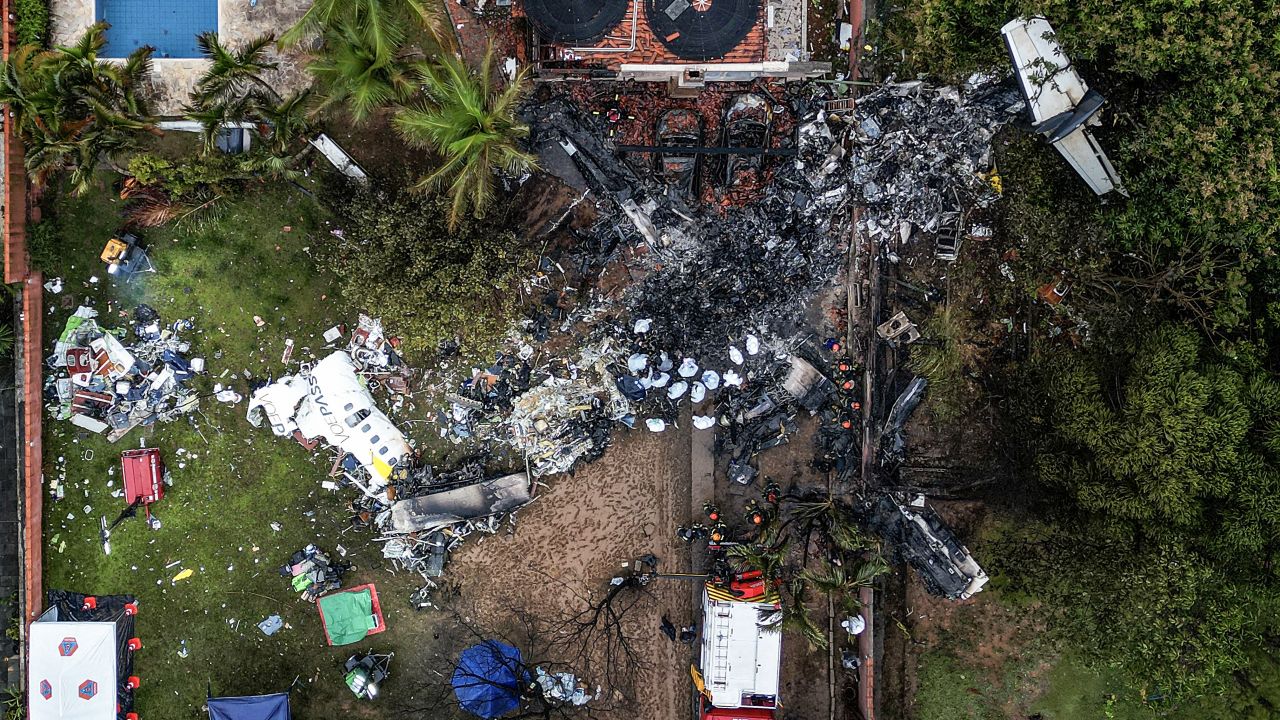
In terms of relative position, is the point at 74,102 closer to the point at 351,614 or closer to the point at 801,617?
the point at 351,614

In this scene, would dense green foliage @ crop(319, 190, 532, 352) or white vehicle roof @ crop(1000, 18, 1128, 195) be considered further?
white vehicle roof @ crop(1000, 18, 1128, 195)

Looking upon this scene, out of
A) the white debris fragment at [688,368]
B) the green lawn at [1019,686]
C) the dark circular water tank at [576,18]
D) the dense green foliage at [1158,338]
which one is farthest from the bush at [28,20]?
the green lawn at [1019,686]

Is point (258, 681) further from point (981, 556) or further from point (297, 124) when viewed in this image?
point (981, 556)

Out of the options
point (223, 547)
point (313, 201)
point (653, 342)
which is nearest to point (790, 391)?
point (653, 342)

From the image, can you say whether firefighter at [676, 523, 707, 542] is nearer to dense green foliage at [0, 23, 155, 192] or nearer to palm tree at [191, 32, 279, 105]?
palm tree at [191, 32, 279, 105]

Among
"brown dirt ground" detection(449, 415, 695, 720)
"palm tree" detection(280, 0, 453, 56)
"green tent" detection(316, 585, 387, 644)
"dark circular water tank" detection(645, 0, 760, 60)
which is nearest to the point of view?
"palm tree" detection(280, 0, 453, 56)

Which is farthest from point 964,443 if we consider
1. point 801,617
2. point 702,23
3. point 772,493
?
point 702,23

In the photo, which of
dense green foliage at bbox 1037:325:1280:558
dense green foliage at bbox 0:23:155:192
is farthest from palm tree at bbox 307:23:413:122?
dense green foliage at bbox 1037:325:1280:558
